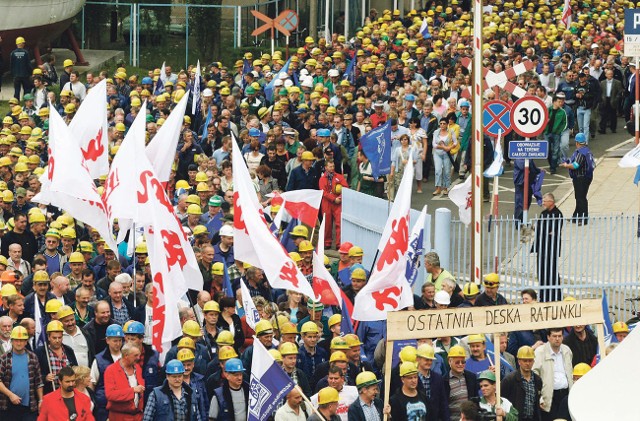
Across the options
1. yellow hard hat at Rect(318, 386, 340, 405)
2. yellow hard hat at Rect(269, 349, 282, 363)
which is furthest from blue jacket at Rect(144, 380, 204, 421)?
yellow hard hat at Rect(318, 386, 340, 405)

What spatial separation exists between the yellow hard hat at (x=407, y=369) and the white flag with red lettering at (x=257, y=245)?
193cm

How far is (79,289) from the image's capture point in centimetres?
1752

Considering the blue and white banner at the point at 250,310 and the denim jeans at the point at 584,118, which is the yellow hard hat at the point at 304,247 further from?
the denim jeans at the point at 584,118

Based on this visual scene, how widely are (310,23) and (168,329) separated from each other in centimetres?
3082

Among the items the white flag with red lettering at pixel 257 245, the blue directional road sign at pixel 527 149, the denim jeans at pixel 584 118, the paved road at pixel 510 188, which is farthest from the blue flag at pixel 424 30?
the white flag with red lettering at pixel 257 245

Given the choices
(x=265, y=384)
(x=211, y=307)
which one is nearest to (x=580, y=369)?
(x=265, y=384)

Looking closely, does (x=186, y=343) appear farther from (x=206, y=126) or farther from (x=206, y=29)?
(x=206, y=29)

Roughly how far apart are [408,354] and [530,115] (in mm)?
6266

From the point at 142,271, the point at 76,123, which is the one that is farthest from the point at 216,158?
the point at 142,271

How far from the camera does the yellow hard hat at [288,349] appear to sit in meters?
15.8

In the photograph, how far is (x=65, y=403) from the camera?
1517 centimetres

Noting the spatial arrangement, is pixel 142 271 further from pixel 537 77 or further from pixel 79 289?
pixel 537 77

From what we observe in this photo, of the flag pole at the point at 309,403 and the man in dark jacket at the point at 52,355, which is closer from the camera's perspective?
the flag pole at the point at 309,403

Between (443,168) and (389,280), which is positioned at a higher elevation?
(389,280)
